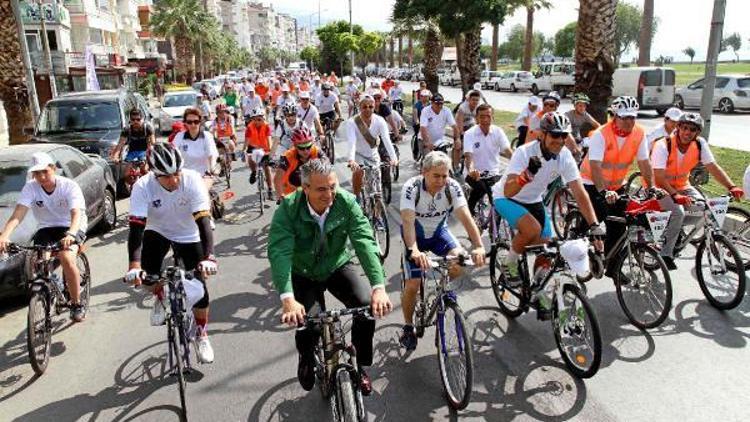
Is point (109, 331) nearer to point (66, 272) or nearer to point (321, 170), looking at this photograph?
point (66, 272)

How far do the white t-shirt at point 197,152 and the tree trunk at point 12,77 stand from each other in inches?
353

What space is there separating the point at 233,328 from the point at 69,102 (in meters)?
10.0

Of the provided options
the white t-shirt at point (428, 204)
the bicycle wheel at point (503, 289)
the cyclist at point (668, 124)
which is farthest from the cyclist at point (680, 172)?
the white t-shirt at point (428, 204)

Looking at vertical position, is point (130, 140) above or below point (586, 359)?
above

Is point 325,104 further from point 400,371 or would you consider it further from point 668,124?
point 400,371

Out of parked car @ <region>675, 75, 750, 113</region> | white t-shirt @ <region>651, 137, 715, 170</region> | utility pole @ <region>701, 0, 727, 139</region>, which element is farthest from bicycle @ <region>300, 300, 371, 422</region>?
parked car @ <region>675, 75, 750, 113</region>

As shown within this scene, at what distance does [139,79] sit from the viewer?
53.4m

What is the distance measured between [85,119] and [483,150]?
31.4 feet

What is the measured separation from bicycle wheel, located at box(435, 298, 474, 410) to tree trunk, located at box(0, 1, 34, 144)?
49.0 ft

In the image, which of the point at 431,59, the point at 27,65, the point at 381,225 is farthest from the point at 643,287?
the point at 431,59

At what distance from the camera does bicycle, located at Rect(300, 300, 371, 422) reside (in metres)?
Answer: 3.49

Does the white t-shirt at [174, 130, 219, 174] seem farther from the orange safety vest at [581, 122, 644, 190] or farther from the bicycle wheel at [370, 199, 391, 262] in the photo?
the orange safety vest at [581, 122, 644, 190]

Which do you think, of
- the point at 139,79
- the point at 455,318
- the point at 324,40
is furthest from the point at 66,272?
the point at 324,40

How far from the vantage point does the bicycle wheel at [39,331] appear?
506cm
